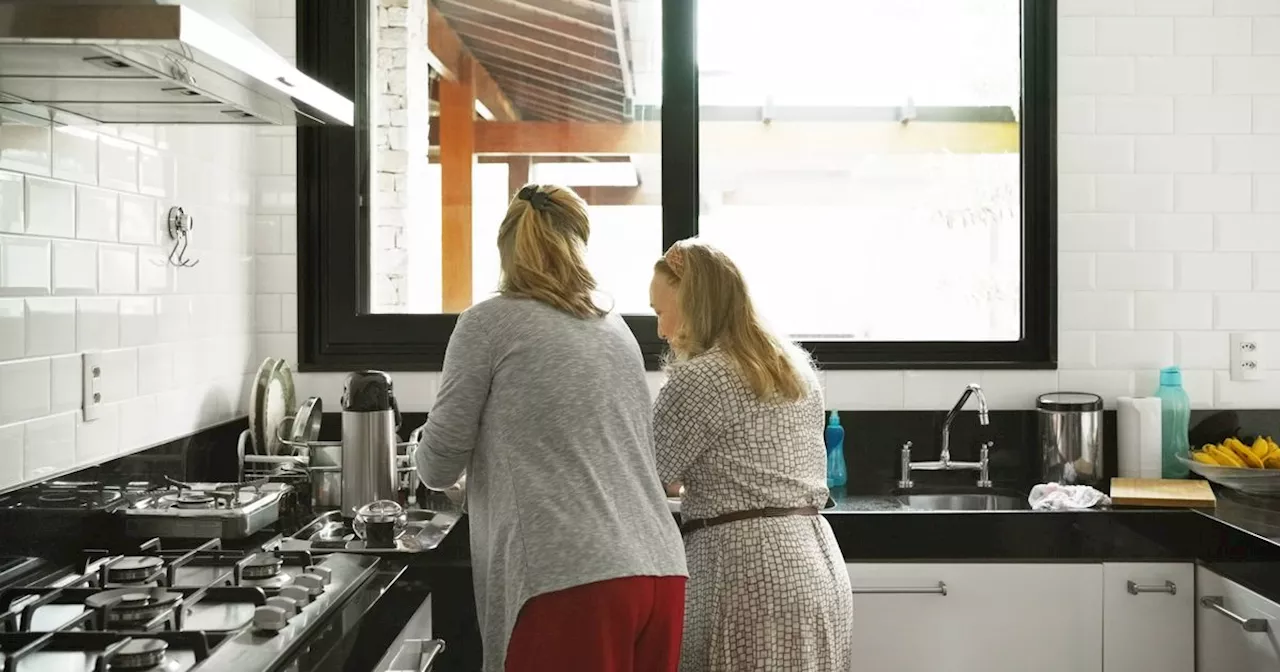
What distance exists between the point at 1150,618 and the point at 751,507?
3.72 feet

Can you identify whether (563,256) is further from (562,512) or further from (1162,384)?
(1162,384)

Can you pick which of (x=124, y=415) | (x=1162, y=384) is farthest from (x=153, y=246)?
(x=1162, y=384)

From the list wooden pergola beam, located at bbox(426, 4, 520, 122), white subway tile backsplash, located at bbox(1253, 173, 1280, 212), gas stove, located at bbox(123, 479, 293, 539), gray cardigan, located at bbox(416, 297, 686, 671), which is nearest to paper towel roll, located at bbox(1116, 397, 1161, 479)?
white subway tile backsplash, located at bbox(1253, 173, 1280, 212)

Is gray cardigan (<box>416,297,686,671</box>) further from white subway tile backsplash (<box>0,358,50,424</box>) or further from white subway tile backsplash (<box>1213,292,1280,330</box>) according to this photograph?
white subway tile backsplash (<box>1213,292,1280,330</box>)

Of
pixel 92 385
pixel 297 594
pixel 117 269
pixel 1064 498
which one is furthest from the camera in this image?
pixel 1064 498

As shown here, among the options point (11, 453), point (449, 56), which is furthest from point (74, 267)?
point (449, 56)

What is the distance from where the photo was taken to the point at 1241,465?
316 centimetres

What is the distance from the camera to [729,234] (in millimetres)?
3639

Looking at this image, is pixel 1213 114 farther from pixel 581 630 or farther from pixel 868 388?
pixel 581 630

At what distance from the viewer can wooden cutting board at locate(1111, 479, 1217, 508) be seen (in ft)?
9.85

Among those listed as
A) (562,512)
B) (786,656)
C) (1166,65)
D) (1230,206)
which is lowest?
(786,656)

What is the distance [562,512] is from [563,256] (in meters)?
0.44

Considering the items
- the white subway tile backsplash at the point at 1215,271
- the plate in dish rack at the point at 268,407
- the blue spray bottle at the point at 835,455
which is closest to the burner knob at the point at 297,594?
the plate in dish rack at the point at 268,407

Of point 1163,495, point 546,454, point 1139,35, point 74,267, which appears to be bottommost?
point 1163,495
